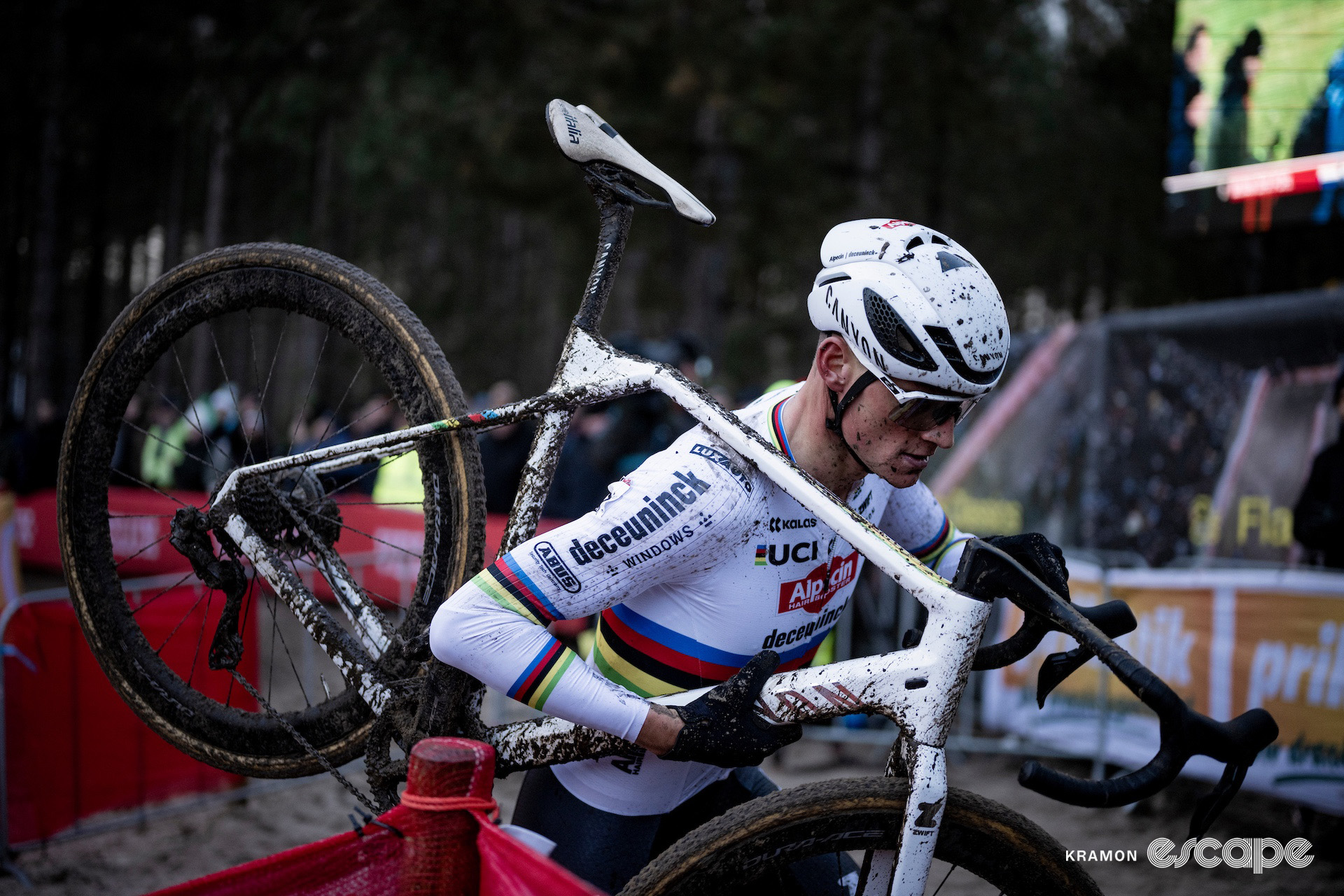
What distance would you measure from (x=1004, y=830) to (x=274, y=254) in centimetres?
218

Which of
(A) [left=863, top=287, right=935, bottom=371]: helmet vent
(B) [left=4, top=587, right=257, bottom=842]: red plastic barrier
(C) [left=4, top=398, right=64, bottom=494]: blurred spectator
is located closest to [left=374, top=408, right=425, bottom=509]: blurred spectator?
(B) [left=4, top=587, right=257, bottom=842]: red plastic barrier

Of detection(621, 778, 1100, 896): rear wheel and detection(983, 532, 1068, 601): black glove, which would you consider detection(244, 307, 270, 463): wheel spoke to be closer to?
detection(621, 778, 1100, 896): rear wheel

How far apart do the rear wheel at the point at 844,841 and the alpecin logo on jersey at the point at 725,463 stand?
592 millimetres

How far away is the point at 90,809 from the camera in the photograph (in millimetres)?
5375

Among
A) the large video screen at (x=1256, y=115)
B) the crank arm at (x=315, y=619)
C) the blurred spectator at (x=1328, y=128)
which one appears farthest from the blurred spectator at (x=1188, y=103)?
the crank arm at (x=315, y=619)

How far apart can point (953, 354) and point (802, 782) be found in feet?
14.1

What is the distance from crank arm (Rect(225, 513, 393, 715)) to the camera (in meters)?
2.42

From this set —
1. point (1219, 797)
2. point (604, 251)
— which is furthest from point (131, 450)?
point (1219, 797)

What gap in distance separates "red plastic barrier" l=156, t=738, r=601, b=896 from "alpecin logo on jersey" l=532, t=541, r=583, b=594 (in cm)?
35

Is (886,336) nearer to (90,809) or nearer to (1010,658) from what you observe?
(1010,658)

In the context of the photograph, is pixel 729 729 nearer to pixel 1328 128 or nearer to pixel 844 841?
pixel 844 841

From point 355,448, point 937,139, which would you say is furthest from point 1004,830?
point 937,139

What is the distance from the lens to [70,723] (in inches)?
208

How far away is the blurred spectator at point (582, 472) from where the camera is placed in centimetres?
742
